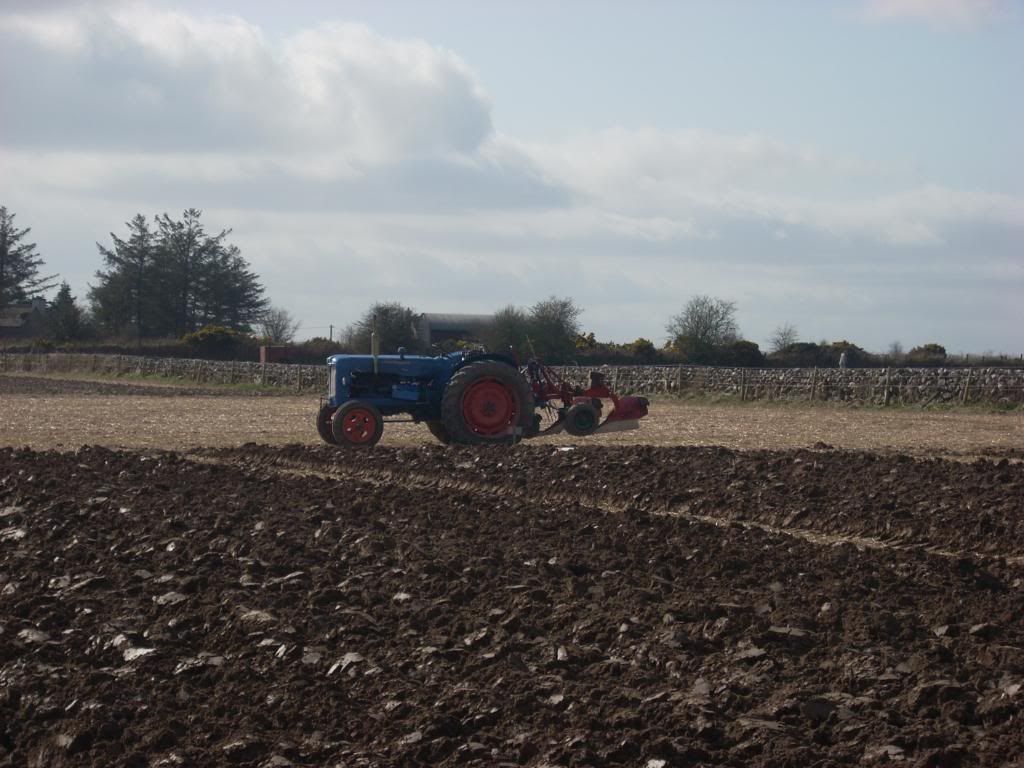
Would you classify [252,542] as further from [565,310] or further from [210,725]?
→ [565,310]

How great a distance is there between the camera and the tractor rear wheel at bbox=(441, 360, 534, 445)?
62.7ft

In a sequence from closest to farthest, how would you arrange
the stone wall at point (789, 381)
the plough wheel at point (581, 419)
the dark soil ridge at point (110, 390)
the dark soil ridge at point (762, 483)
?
the dark soil ridge at point (762, 483)
the plough wheel at point (581, 419)
the stone wall at point (789, 381)
the dark soil ridge at point (110, 390)

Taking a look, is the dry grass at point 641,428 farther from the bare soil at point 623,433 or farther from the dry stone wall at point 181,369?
the dry stone wall at point 181,369

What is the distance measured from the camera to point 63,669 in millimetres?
7359

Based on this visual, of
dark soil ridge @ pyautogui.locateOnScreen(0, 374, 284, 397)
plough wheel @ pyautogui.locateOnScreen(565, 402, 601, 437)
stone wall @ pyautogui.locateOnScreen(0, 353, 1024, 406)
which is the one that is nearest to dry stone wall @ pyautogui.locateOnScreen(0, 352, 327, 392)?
stone wall @ pyautogui.locateOnScreen(0, 353, 1024, 406)

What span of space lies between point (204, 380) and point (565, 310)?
16301 millimetres

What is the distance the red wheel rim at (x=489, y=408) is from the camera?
19266 mm

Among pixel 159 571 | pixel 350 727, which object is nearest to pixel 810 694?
pixel 350 727

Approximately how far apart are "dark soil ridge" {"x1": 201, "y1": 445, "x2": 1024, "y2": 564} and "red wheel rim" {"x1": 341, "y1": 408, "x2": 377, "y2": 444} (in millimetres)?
540

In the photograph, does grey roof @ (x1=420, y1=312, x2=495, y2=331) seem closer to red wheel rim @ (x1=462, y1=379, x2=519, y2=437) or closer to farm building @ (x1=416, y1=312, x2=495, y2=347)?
farm building @ (x1=416, y1=312, x2=495, y2=347)

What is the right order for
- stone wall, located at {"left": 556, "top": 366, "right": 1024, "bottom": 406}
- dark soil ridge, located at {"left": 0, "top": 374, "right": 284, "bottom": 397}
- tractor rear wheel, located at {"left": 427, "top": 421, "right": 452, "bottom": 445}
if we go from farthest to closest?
1. dark soil ridge, located at {"left": 0, "top": 374, "right": 284, "bottom": 397}
2. stone wall, located at {"left": 556, "top": 366, "right": 1024, "bottom": 406}
3. tractor rear wheel, located at {"left": 427, "top": 421, "right": 452, "bottom": 445}

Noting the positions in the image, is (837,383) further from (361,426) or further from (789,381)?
(361,426)

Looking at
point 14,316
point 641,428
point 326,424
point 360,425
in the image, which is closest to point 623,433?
point 641,428

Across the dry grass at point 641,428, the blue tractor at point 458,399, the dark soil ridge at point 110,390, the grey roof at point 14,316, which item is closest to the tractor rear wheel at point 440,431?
the blue tractor at point 458,399
